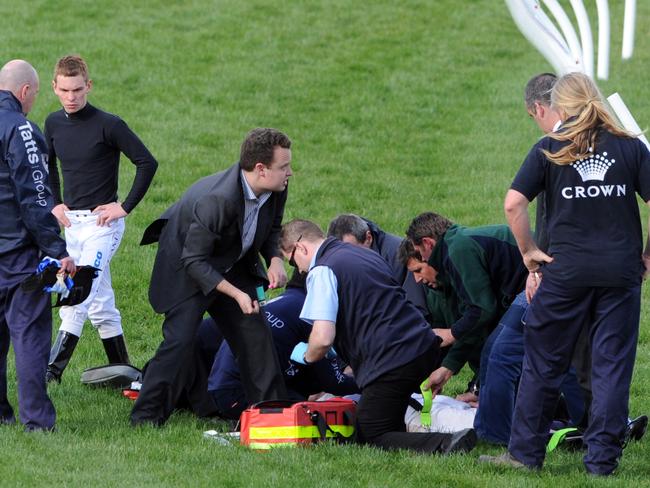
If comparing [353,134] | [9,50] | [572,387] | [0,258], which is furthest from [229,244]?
[9,50]

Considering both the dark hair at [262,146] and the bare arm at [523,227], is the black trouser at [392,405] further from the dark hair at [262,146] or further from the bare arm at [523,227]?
the dark hair at [262,146]

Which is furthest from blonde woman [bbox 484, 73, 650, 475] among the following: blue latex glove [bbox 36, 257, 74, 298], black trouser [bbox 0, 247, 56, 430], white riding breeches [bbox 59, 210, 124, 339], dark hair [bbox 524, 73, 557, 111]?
white riding breeches [bbox 59, 210, 124, 339]

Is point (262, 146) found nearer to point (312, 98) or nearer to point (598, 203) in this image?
point (598, 203)

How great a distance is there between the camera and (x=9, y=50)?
675 inches

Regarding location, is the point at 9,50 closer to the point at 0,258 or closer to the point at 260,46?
the point at 260,46

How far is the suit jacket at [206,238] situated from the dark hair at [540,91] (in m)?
1.68

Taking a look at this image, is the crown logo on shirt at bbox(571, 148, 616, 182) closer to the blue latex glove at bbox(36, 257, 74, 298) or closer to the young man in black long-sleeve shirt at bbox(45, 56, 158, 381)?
the blue latex glove at bbox(36, 257, 74, 298)

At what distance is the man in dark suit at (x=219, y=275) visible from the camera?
7227 mm

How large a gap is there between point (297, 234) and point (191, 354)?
1164mm

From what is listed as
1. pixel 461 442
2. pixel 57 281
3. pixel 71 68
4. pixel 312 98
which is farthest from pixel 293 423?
pixel 312 98

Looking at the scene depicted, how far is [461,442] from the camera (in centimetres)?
679

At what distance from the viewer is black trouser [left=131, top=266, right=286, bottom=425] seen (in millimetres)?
7488

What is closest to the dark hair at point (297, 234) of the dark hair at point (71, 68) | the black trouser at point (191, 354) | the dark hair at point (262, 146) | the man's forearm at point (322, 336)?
the dark hair at point (262, 146)

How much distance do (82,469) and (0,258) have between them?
1.47 meters
